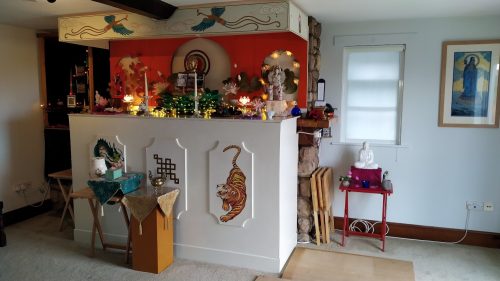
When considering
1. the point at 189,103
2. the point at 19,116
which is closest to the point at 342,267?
the point at 189,103

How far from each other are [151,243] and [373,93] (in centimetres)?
276

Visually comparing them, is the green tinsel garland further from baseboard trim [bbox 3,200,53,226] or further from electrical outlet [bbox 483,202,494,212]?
electrical outlet [bbox 483,202,494,212]

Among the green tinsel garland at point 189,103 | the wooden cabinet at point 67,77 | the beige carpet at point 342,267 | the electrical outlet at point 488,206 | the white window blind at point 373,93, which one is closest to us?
the beige carpet at point 342,267

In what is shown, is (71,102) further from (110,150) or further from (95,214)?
(95,214)

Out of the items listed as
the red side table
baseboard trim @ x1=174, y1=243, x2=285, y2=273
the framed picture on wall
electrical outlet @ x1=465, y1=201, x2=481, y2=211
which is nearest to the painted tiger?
baseboard trim @ x1=174, y1=243, x2=285, y2=273

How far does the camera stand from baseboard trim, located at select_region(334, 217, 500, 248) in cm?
417

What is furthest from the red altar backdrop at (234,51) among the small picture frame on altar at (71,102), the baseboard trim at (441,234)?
the baseboard trim at (441,234)

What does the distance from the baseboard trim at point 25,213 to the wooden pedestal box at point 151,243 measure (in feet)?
7.11

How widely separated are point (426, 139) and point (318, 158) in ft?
3.77

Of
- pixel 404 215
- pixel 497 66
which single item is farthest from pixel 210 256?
pixel 497 66

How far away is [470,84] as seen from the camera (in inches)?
161

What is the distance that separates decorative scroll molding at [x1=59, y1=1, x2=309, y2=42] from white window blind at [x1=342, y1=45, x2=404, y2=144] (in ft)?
2.65

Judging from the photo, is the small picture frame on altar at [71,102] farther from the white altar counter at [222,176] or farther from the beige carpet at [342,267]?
the beige carpet at [342,267]

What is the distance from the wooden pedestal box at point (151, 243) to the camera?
11.5 ft
